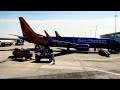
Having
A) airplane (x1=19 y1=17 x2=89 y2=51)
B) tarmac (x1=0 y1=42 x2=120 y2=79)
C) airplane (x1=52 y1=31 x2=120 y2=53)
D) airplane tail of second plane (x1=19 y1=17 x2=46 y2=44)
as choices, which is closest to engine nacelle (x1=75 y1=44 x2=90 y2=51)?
airplane (x1=19 y1=17 x2=89 y2=51)

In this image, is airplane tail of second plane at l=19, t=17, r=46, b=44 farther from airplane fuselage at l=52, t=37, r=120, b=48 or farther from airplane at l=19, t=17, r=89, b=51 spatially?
airplane fuselage at l=52, t=37, r=120, b=48

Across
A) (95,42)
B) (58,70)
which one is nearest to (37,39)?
(95,42)

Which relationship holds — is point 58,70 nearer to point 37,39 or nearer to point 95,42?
point 37,39

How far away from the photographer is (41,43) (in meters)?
63.7

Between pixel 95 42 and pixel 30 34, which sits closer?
pixel 30 34

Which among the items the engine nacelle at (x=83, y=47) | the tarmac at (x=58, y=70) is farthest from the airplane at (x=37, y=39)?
the tarmac at (x=58, y=70)

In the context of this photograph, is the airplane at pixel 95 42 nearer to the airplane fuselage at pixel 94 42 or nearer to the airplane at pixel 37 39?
the airplane fuselage at pixel 94 42

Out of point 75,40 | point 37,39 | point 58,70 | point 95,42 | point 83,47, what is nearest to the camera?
point 58,70
